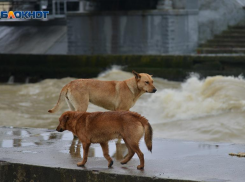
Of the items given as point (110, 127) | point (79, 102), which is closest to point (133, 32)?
point (79, 102)

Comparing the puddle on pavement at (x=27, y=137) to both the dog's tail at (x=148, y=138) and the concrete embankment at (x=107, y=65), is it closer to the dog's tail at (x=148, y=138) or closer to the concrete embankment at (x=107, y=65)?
the dog's tail at (x=148, y=138)

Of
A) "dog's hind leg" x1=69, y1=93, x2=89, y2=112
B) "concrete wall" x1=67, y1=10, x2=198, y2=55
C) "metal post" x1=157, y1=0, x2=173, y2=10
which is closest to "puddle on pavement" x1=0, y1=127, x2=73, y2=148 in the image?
"dog's hind leg" x1=69, y1=93, x2=89, y2=112

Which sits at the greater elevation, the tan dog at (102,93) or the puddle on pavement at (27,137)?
the tan dog at (102,93)

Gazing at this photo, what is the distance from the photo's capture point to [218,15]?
37.0 m

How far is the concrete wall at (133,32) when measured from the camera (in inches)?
1355

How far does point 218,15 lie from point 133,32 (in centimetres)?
608

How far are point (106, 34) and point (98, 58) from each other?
19.4 feet

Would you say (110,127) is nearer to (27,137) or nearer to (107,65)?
(27,137)

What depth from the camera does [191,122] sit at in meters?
17.1

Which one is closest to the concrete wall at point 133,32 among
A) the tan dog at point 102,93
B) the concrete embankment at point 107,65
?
the concrete embankment at point 107,65

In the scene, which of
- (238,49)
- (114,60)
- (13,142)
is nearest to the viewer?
(13,142)

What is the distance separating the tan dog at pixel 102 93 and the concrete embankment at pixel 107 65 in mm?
16501

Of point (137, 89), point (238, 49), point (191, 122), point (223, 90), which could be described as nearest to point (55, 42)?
point (238, 49)

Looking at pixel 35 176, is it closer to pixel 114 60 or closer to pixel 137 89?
pixel 137 89
